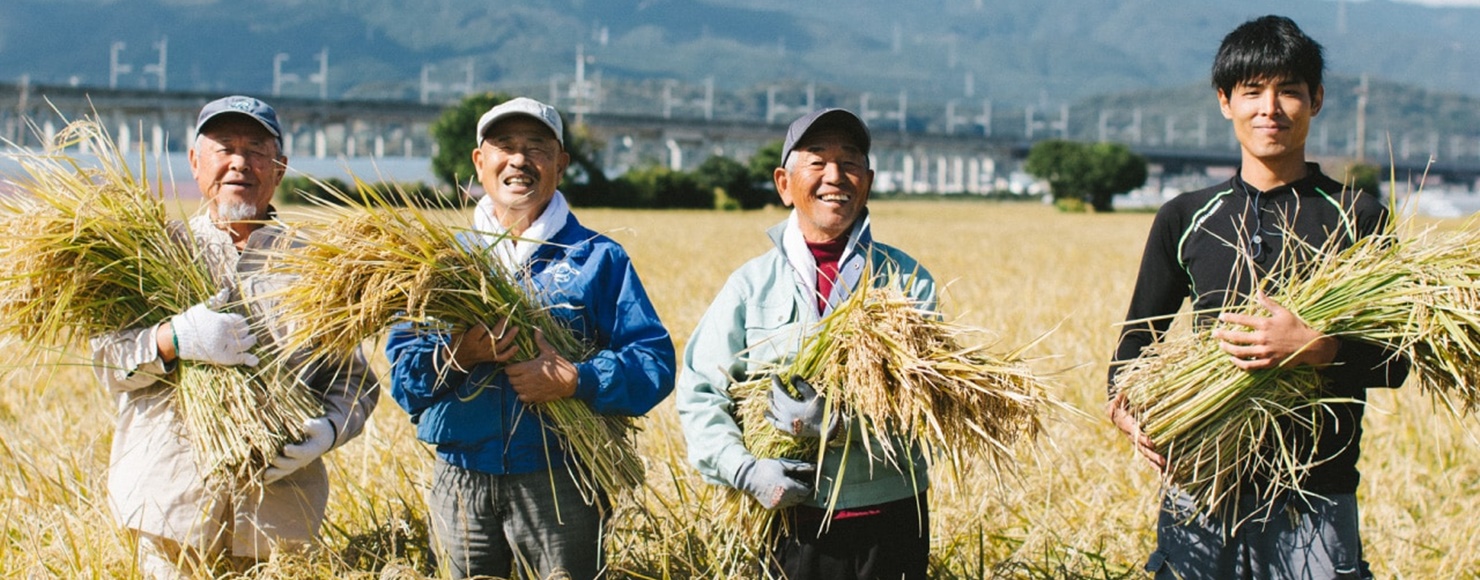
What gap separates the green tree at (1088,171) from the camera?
75.2 m

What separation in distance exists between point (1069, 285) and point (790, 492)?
1110 centimetres

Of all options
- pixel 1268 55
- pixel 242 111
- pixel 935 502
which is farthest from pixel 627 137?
pixel 1268 55

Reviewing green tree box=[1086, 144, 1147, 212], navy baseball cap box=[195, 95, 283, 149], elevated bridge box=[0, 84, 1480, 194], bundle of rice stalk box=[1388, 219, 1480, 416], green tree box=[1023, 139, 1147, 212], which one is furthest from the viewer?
green tree box=[1023, 139, 1147, 212]

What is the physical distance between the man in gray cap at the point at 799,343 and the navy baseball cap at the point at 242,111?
126cm

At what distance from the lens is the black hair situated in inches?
114

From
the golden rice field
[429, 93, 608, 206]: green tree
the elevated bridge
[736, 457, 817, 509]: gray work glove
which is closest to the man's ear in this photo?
the golden rice field

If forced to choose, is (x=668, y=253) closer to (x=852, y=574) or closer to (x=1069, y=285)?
(x=1069, y=285)

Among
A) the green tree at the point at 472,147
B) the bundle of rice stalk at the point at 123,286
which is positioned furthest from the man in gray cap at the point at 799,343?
the green tree at the point at 472,147

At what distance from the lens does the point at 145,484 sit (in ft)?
10.2

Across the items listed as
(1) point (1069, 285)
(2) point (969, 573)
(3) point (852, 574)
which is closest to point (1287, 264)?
(3) point (852, 574)

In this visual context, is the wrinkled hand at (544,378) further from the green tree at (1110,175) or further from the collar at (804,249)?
the green tree at (1110,175)

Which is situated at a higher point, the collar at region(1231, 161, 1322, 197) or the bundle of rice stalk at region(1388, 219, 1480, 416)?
the collar at region(1231, 161, 1322, 197)

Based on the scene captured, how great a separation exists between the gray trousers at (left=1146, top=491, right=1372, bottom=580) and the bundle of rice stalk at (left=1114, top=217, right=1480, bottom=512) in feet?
0.17

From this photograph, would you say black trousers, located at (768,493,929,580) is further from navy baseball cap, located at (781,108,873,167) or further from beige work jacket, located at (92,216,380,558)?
beige work jacket, located at (92,216,380,558)
